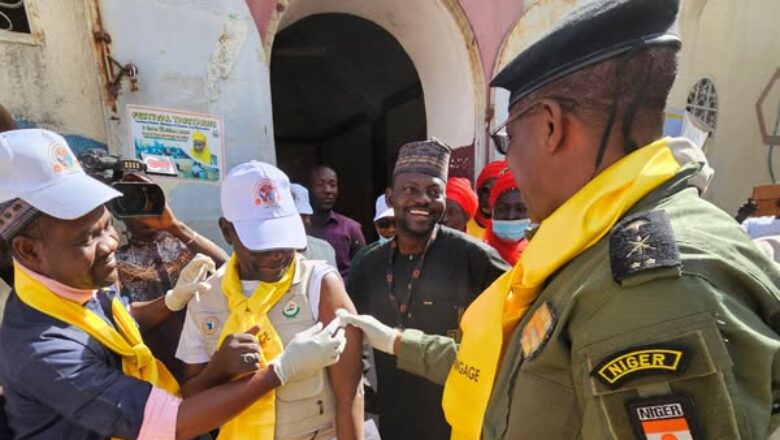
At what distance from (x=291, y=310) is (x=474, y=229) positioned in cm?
238

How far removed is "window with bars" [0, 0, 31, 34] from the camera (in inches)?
109

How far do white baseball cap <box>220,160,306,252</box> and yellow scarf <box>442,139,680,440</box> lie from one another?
766mm

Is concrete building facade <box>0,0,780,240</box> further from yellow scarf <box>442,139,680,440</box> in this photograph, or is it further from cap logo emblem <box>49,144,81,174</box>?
yellow scarf <box>442,139,680,440</box>

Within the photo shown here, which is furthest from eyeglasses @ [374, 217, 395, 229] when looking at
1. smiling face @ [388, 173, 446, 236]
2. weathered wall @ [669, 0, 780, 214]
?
weathered wall @ [669, 0, 780, 214]

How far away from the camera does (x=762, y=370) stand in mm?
640

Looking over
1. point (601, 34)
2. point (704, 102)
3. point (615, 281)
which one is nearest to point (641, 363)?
point (615, 281)

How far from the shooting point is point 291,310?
1.53 m

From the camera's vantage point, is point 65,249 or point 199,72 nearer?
point 65,249

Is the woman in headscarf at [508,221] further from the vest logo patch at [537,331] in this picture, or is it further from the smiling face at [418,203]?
the vest logo patch at [537,331]

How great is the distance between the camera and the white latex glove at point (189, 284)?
160cm

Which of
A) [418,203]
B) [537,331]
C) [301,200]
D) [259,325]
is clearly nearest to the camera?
[537,331]

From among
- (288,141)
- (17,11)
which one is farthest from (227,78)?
(288,141)

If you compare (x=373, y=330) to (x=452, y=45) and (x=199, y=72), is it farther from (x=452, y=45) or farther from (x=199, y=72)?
(x=452, y=45)

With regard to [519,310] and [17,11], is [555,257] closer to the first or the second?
[519,310]
